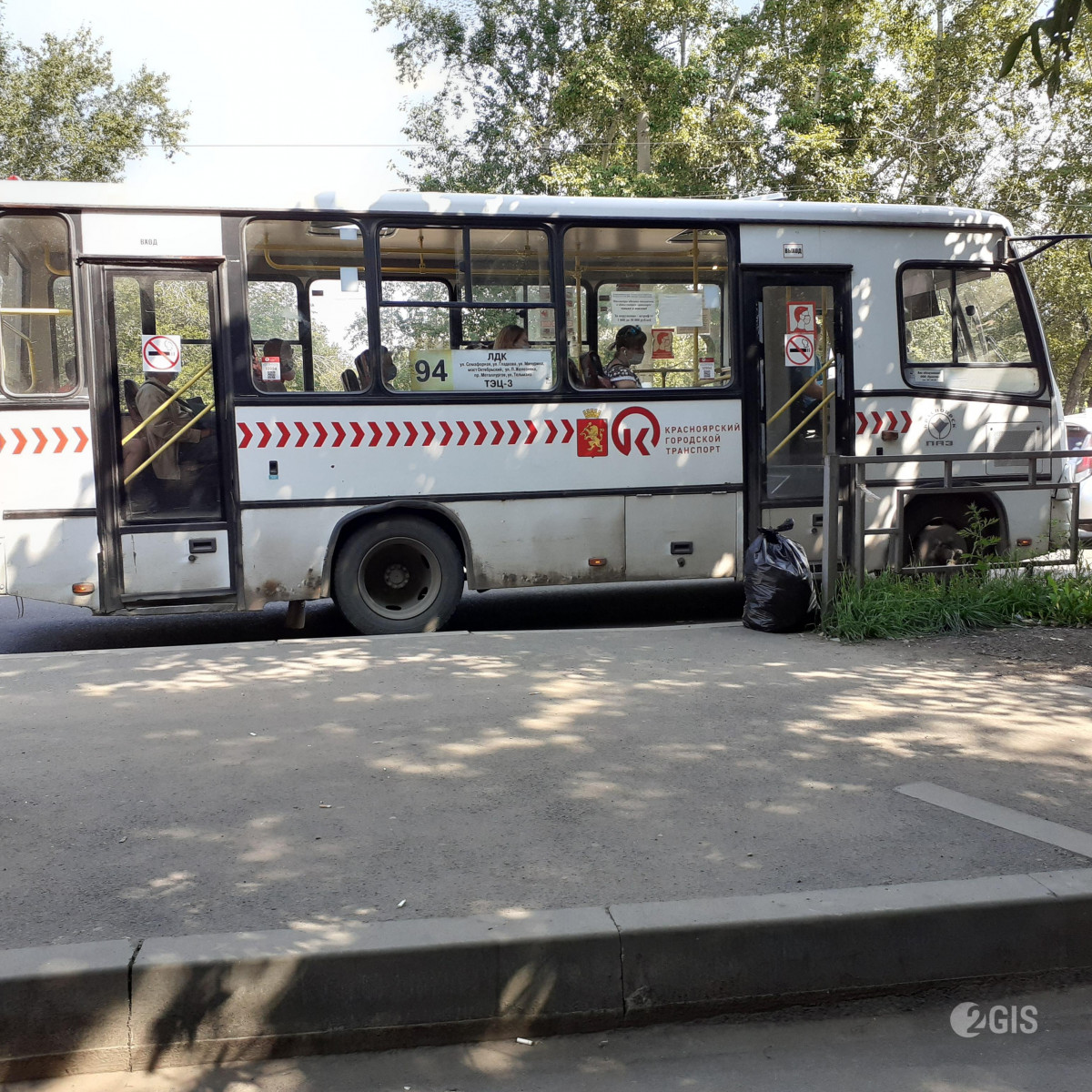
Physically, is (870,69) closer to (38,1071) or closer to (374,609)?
(374,609)

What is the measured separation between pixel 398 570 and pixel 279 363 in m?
1.75

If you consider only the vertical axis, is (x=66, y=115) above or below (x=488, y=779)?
above

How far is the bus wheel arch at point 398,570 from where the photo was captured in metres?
8.44

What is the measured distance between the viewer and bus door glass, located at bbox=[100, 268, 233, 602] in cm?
792

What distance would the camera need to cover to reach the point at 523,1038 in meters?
3.22

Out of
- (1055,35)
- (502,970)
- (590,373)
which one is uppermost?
(1055,35)

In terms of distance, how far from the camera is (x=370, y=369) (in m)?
8.45

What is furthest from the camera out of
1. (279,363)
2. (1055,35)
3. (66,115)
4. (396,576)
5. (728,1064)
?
(66,115)

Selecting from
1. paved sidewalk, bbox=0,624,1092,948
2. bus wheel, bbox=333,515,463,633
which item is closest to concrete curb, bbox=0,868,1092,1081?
paved sidewalk, bbox=0,624,1092,948

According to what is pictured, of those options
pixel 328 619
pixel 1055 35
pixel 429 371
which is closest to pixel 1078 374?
pixel 328 619

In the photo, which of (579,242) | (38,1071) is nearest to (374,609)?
(579,242)

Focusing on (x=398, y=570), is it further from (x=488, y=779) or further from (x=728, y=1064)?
(x=728, y=1064)

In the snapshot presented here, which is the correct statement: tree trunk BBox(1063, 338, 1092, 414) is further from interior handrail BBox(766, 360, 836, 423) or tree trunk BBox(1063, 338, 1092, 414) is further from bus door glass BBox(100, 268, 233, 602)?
bus door glass BBox(100, 268, 233, 602)

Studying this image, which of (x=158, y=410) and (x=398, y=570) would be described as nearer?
(x=158, y=410)
